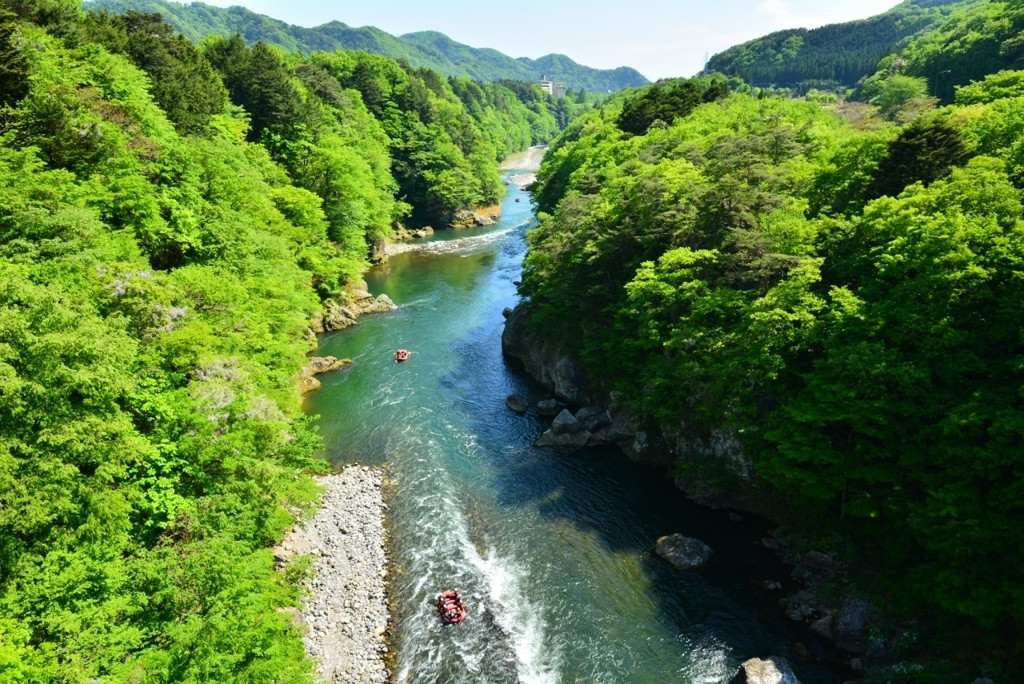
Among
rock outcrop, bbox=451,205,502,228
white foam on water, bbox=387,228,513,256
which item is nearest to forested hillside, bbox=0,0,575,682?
white foam on water, bbox=387,228,513,256

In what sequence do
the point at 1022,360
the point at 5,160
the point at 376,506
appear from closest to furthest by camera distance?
1. the point at 1022,360
2. the point at 5,160
3. the point at 376,506

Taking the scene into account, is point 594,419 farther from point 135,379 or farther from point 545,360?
point 135,379

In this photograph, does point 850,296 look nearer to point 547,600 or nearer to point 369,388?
point 547,600

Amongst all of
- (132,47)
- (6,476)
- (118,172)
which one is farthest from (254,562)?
(132,47)

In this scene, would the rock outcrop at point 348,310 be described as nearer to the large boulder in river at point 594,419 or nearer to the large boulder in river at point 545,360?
the large boulder in river at point 545,360

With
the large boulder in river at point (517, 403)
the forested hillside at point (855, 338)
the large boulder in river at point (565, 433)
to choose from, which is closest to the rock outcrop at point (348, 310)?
the large boulder in river at point (517, 403)

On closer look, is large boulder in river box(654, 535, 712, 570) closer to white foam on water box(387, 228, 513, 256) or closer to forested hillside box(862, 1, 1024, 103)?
white foam on water box(387, 228, 513, 256)
